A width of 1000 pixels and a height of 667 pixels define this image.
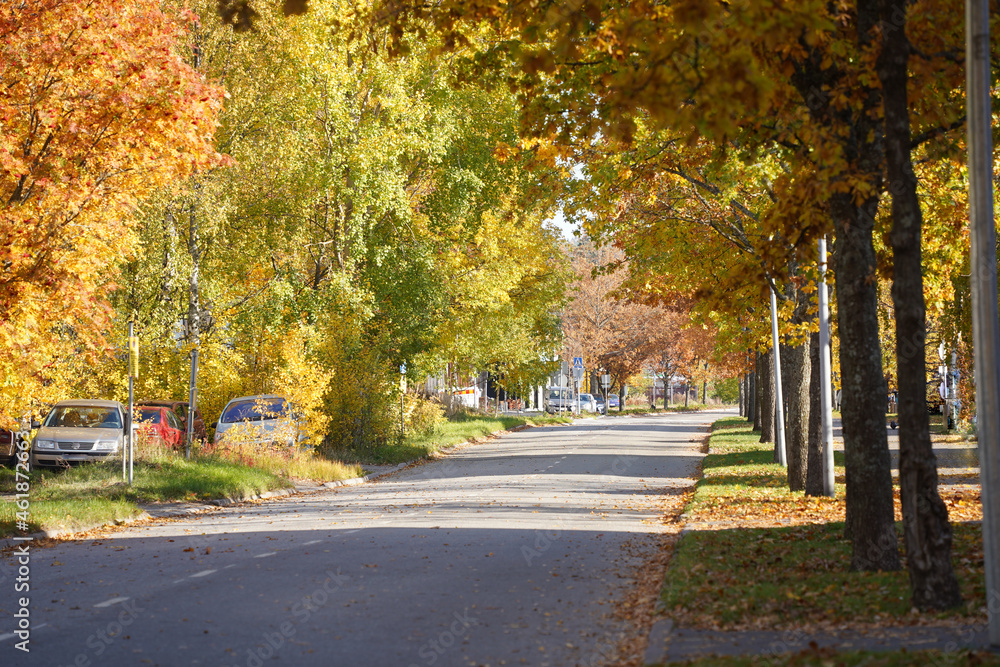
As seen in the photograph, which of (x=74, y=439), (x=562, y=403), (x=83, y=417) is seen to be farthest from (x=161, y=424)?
(x=562, y=403)

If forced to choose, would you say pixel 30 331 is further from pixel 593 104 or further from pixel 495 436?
pixel 495 436

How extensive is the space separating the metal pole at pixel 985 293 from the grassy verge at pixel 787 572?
123cm

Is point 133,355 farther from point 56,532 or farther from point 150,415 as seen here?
point 150,415

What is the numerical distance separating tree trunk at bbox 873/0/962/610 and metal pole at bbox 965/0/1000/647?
1.16m

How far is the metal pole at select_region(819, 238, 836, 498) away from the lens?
16172 mm

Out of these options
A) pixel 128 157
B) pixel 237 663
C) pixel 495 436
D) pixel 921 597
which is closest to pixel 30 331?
pixel 128 157

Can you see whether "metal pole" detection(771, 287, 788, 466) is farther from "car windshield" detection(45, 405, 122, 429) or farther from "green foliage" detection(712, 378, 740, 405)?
"green foliage" detection(712, 378, 740, 405)

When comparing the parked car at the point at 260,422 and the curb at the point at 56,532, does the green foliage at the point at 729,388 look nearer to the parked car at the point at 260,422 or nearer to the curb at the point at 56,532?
the parked car at the point at 260,422

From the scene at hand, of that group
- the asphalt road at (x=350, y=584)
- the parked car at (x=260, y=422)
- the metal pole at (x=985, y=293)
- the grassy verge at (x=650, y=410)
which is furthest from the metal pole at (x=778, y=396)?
the grassy verge at (x=650, y=410)

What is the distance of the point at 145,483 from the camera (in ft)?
63.6

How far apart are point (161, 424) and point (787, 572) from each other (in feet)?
62.9

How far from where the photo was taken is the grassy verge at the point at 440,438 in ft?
101

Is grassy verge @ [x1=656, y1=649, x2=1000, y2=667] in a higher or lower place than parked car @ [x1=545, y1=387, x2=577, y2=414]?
lower

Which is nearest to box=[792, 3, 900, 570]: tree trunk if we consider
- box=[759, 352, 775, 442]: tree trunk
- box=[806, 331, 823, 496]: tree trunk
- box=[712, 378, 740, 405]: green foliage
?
box=[806, 331, 823, 496]: tree trunk
